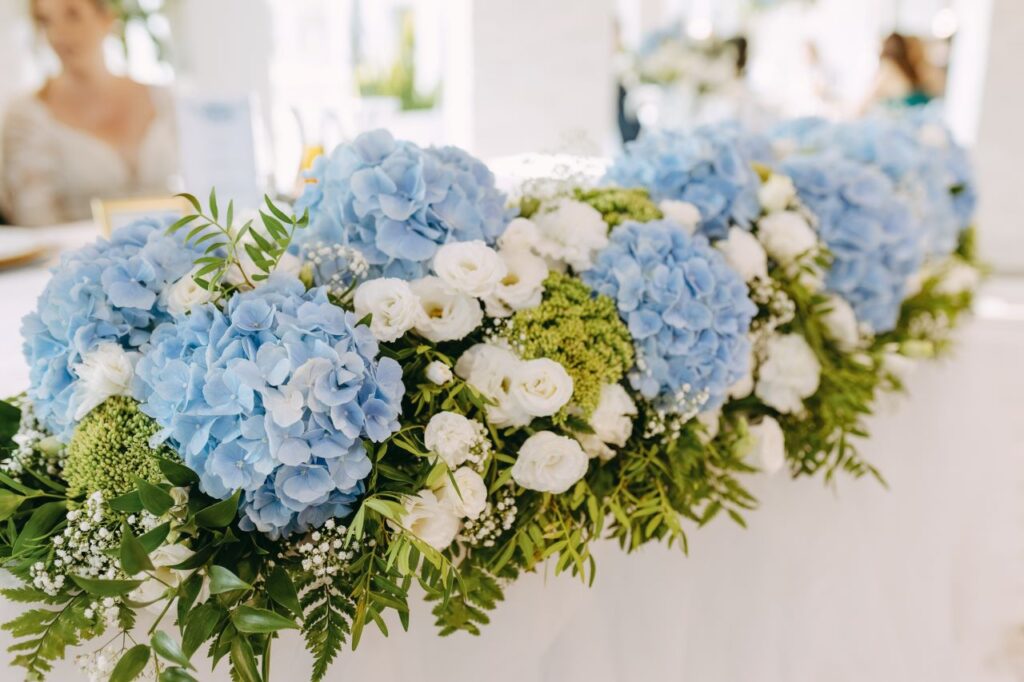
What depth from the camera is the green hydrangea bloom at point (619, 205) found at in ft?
2.93

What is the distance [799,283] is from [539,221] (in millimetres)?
365

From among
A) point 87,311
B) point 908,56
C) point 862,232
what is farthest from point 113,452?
point 908,56

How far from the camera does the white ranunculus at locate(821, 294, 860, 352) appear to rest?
1037mm

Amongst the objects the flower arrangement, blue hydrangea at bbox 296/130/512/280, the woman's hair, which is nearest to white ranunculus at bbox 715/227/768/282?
the flower arrangement

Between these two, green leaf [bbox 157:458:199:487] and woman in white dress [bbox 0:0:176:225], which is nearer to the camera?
green leaf [bbox 157:458:199:487]


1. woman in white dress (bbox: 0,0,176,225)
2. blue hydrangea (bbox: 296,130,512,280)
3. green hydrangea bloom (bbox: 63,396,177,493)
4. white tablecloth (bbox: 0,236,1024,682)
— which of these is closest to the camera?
green hydrangea bloom (bbox: 63,396,177,493)

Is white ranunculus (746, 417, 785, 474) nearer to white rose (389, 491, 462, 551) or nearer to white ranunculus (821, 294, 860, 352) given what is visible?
white ranunculus (821, 294, 860, 352)

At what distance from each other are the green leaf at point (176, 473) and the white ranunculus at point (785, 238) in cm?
73

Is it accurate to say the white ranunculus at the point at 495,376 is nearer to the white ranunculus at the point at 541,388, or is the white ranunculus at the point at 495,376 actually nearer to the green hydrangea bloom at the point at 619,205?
the white ranunculus at the point at 541,388

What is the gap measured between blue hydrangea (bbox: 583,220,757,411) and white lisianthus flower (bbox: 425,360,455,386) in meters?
0.21

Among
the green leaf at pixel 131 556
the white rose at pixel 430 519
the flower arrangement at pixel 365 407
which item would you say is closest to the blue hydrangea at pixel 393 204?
the flower arrangement at pixel 365 407

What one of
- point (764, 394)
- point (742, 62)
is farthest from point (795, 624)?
point (742, 62)

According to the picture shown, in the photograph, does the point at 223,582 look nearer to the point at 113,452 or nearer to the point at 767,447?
the point at 113,452

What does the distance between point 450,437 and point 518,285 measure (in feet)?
0.58
